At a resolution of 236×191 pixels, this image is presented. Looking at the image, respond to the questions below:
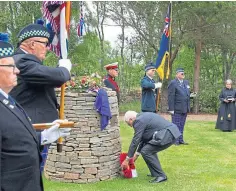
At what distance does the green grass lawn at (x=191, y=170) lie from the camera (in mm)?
6191

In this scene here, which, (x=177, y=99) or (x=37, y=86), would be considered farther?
(x=177, y=99)

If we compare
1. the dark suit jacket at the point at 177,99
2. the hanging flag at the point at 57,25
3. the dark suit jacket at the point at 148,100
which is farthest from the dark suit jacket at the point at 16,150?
the dark suit jacket at the point at 177,99

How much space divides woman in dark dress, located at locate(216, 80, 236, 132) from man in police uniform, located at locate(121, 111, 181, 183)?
6453 millimetres

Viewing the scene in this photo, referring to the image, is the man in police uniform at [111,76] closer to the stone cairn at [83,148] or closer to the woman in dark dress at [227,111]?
the stone cairn at [83,148]

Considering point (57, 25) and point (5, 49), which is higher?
point (57, 25)

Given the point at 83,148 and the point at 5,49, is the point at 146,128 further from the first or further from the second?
the point at 5,49

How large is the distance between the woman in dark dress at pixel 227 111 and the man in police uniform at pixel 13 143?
10.5m

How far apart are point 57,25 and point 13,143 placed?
1898mm

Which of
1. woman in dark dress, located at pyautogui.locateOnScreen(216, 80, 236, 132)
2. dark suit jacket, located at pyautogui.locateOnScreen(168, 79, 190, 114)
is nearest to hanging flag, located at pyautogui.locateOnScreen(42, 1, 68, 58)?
dark suit jacket, located at pyautogui.locateOnScreen(168, 79, 190, 114)

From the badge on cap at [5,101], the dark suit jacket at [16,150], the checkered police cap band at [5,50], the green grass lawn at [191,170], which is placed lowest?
the green grass lawn at [191,170]

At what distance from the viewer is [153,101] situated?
8.73 meters

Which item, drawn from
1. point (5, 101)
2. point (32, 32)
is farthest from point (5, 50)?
point (32, 32)

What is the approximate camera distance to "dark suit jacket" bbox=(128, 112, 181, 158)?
620cm

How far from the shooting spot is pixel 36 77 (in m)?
3.29
